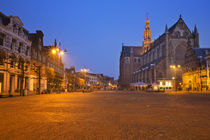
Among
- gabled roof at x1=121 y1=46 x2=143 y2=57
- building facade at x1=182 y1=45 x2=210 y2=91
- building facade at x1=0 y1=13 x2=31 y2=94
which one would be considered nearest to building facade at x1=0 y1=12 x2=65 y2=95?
building facade at x1=0 y1=13 x2=31 y2=94

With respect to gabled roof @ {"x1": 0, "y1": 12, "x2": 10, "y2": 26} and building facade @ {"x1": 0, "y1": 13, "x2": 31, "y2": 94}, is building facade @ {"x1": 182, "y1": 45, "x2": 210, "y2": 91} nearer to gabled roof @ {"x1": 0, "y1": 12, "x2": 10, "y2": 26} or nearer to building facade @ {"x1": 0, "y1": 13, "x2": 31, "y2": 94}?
building facade @ {"x1": 0, "y1": 13, "x2": 31, "y2": 94}

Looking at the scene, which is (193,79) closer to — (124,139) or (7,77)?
(7,77)

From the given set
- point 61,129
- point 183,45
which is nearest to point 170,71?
point 183,45

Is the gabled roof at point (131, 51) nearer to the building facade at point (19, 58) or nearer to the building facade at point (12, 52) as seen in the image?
the building facade at point (19, 58)

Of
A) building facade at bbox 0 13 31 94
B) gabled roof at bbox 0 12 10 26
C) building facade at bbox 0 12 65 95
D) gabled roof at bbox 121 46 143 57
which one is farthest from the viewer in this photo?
gabled roof at bbox 121 46 143 57

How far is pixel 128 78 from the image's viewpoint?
10419 centimetres

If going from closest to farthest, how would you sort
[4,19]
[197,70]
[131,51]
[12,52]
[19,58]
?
[19,58]
[4,19]
[12,52]
[197,70]
[131,51]

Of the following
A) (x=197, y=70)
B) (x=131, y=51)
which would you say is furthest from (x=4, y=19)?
(x=131, y=51)

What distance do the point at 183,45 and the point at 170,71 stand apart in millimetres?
12212

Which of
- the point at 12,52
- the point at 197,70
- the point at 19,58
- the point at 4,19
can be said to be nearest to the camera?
the point at 19,58

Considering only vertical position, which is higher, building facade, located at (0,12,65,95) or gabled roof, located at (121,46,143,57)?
gabled roof, located at (121,46,143,57)

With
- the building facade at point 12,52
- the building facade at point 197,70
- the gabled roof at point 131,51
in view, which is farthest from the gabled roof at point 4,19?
the gabled roof at point 131,51

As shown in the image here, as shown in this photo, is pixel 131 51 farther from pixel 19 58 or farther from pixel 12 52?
pixel 19 58

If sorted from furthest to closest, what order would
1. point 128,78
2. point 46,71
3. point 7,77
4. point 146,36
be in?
point 146,36, point 128,78, point 46,71, point 7,77
